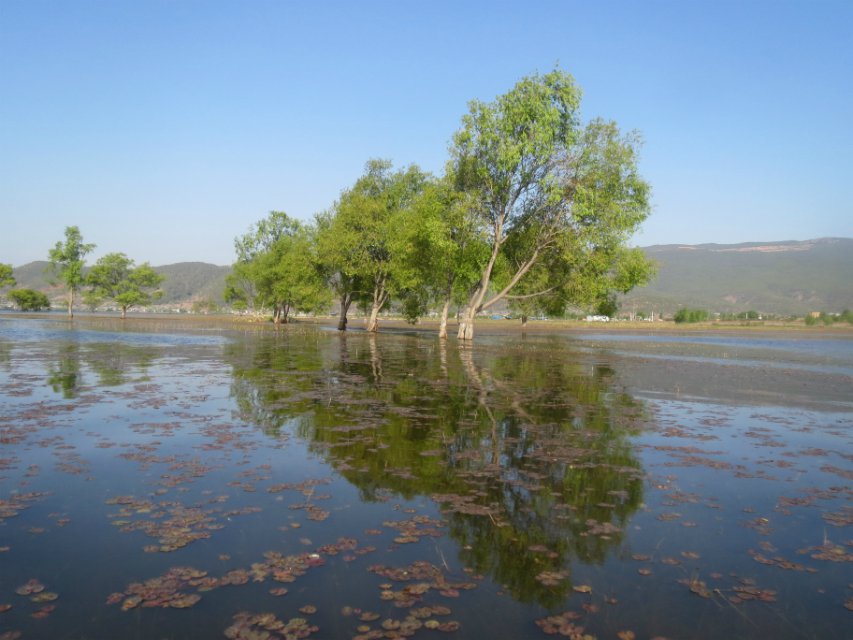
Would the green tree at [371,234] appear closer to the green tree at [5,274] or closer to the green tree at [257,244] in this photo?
the green tree at [257,244]

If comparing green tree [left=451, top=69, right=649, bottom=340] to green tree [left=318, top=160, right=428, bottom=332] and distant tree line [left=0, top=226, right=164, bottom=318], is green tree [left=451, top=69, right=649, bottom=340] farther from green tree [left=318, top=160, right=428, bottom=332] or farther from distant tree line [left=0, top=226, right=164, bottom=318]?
distant tree line [left=0, top=226, right=164, bottom=318]

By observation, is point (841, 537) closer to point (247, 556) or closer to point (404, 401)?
point (247, 556)

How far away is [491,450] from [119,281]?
109157mm

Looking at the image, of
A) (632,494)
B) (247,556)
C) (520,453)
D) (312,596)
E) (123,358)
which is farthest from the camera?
(123,358)

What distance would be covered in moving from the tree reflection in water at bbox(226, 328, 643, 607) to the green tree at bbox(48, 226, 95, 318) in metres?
91.1

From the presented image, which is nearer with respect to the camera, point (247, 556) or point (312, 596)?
point (312, 596)

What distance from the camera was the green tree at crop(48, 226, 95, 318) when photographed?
9506 cm

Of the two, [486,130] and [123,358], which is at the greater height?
[486,130]

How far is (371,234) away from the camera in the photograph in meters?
56.1

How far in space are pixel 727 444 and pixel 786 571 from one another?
22.3ft

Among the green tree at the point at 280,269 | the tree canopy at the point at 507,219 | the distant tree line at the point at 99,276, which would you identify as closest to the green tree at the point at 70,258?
the distant tree line at the point at 99,276

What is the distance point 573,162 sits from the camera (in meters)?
43.2

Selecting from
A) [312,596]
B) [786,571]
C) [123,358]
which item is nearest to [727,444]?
[786,571]

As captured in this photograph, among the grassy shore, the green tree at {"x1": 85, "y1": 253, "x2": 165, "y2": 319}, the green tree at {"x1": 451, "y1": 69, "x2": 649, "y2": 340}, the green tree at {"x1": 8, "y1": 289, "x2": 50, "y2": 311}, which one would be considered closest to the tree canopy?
the green tree at {"x1": 451, "y1": 69, "x2": 649, "y2": 340}
